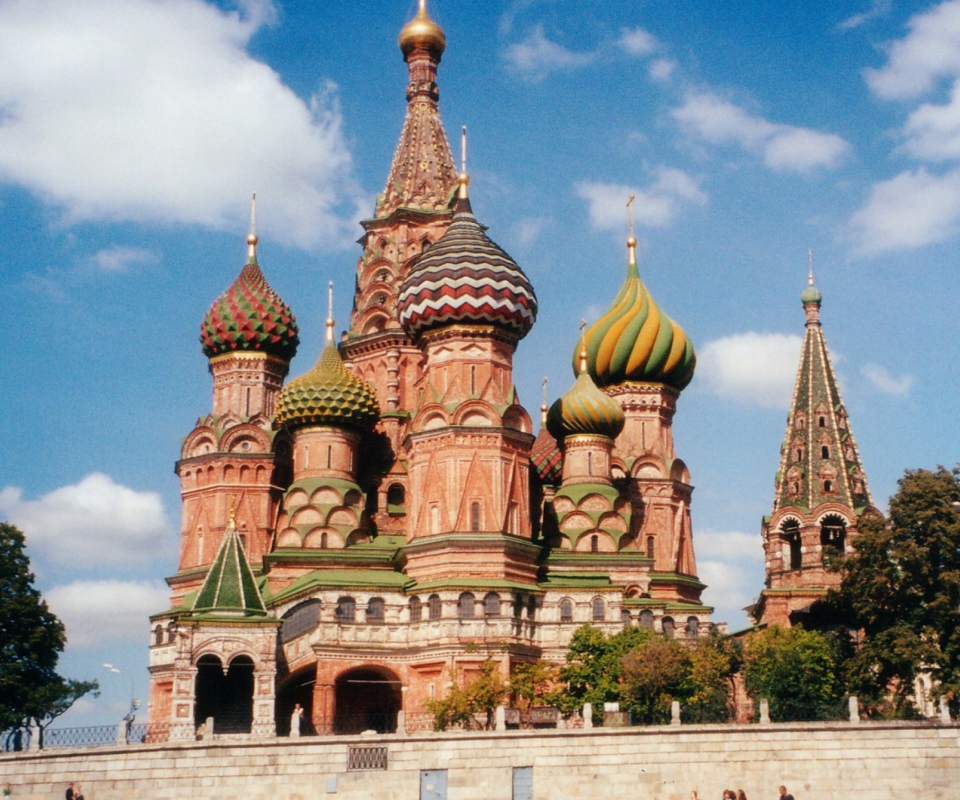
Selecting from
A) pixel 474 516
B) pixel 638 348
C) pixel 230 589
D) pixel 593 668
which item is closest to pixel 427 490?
pixel 474 516

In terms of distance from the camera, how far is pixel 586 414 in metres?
47.8

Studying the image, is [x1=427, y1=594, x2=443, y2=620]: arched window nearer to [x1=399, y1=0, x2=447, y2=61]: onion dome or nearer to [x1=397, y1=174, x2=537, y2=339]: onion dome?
[x1=397, y1=174, x2=537, y2=339]: onion dome

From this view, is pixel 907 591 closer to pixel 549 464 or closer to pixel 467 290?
pixel 467 290

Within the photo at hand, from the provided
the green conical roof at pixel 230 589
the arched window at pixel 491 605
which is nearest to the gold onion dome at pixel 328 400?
the green conical roof at pixel 230 589

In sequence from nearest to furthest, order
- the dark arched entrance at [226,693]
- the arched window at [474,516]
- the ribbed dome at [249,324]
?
1. the dark arched entrance at [226,693]
2. the arched window at [474,516]
3. the ribbed dome at [249,324]

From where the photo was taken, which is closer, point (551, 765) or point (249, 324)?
point (551, 765)

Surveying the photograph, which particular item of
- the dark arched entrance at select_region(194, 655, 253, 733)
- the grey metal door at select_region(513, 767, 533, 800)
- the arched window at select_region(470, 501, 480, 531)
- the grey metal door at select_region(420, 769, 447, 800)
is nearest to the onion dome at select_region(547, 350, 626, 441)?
the arched window at select_region(470, 501, 480, 531)

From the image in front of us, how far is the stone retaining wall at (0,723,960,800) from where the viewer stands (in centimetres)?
3136

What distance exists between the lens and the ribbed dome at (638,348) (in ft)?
171

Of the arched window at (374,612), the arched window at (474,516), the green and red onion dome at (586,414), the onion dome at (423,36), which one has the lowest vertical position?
the arched window at (374,612)

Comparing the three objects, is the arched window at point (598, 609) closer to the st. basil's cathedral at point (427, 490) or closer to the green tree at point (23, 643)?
the st. basil's cathedral at point (427, 490)

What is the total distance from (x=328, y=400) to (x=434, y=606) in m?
8.69

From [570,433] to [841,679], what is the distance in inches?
486

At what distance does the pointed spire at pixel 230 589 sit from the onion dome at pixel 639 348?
16.3 m
